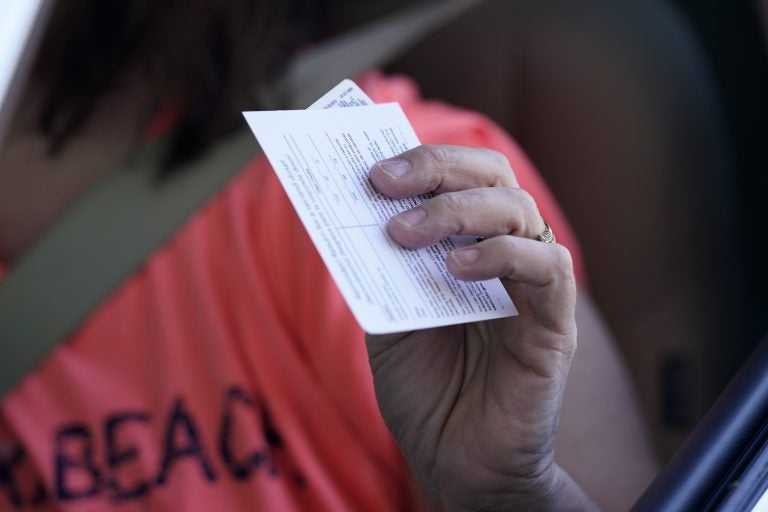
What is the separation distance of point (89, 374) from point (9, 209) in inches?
11.6

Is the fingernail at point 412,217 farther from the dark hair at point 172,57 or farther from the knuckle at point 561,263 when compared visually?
the dark hair at point 172,57

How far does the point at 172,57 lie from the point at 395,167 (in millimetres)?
765

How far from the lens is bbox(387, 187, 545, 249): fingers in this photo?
29.4 inches

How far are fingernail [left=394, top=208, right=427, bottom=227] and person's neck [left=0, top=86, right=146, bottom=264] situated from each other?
76cm

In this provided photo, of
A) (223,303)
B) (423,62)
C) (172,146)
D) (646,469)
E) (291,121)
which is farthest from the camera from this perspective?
(423,62)

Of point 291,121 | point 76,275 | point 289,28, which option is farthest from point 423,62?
point 291,121

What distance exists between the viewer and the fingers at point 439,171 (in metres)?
0.77

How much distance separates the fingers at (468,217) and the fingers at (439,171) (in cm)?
2

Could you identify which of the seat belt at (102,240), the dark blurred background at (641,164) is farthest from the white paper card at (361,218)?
the dark blurred background at (641,164)

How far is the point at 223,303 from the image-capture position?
1.23m

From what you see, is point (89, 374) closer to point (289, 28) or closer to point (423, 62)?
point (289, 28)

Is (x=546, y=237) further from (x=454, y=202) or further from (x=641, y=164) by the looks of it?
(x=641, y=164)

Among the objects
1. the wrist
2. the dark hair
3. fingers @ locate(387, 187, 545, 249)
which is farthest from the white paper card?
the dark hair

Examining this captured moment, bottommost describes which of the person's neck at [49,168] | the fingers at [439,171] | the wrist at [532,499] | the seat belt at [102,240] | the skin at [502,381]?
the wrist at [532,499]
